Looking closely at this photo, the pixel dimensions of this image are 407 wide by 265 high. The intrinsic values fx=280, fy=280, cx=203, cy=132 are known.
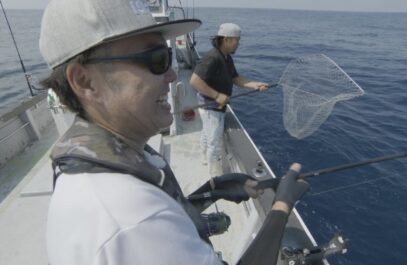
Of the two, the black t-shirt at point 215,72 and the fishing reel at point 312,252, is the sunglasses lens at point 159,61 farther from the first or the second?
the black t-shirt at point 215,72

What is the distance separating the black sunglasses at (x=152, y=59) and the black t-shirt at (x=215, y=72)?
9.45 feet

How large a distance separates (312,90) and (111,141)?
157 inches

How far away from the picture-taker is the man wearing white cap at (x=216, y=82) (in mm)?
3986

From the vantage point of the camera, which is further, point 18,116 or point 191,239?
point 18,116

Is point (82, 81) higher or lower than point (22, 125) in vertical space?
higher

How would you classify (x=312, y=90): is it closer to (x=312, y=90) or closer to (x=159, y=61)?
(x=312, y=90)

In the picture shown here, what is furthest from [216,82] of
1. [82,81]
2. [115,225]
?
[115,225]

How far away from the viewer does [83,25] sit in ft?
3.00

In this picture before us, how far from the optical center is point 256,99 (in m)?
11.8

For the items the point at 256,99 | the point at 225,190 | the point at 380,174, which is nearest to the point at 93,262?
the point at 225,190

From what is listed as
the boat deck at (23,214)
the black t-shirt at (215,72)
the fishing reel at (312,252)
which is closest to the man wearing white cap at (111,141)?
the fishing reel at (312,252)

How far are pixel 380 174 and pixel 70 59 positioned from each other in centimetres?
685

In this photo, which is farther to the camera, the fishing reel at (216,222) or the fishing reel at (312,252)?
the fishing reel at (312,252)

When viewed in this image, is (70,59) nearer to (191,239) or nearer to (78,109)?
(78,109)
